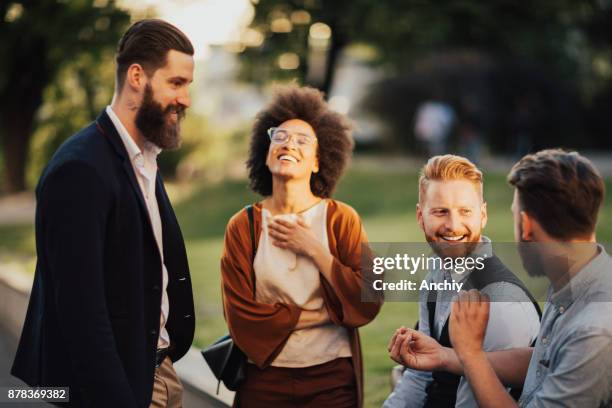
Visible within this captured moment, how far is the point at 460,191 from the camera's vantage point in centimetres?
345

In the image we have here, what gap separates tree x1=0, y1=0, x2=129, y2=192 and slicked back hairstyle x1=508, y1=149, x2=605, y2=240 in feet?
36.3

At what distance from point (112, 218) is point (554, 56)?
86.3ft

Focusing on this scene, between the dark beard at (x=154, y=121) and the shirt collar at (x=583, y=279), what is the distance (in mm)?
1529

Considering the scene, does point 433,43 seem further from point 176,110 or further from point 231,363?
point 176,110

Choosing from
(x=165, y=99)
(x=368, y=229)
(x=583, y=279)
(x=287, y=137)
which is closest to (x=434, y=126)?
(x=368, y=229)

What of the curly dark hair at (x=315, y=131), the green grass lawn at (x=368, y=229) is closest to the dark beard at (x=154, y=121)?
the curly dark hair at (x=315, y=131)

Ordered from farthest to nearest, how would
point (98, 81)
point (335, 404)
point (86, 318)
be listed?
point (98, 81), point (335, 404), point (86, 318)

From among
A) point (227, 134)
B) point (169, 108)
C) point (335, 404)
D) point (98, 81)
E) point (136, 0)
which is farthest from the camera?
point (227, 134)

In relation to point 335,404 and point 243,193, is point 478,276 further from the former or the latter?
point 243,193

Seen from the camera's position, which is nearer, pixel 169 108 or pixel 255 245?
pixel 169 108

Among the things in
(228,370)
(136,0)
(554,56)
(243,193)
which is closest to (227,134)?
(243,193)

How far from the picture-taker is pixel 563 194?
2.80 meters

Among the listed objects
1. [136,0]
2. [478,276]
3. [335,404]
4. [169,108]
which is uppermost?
[136,0]

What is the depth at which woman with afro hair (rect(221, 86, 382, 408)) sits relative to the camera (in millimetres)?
3852
